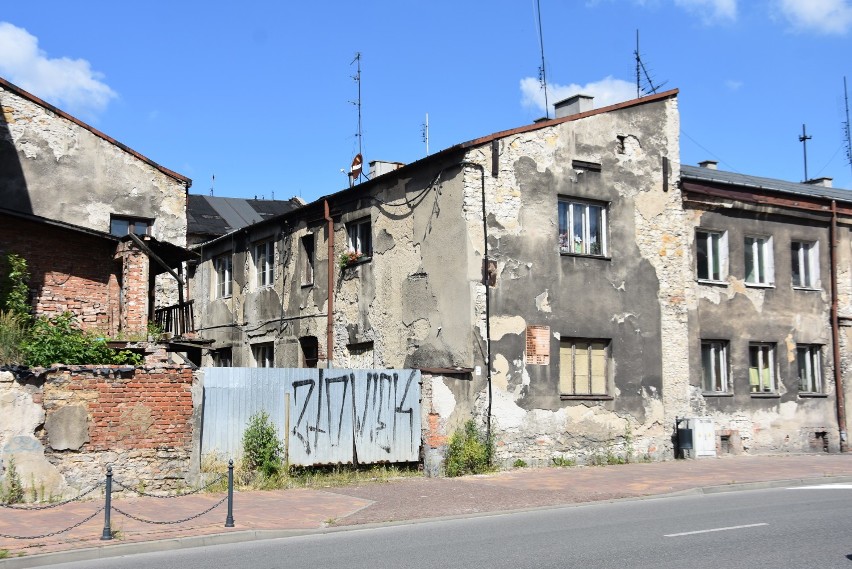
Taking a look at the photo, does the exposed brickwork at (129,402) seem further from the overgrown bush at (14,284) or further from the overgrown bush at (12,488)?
the overgrown bush at (14,284)

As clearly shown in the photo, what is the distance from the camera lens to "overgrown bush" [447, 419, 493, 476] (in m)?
17.0

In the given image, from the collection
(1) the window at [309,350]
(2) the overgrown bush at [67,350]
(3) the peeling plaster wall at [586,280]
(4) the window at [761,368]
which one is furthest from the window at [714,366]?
(2) the overgrown bush at [67,350]

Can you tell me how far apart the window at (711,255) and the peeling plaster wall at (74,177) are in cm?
1424

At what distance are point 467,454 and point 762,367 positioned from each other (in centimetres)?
942

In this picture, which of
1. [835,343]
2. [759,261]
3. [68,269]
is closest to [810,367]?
[835,343]

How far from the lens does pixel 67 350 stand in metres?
14.1

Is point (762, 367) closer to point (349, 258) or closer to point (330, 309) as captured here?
point (349, 258)

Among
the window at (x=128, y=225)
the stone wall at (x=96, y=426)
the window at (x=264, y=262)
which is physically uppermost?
the window at (x=128, y=225)

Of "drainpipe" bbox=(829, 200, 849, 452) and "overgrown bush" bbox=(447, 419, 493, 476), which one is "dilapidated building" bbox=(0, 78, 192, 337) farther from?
"drainpipe" bbox=(829, 200, 849, 452)

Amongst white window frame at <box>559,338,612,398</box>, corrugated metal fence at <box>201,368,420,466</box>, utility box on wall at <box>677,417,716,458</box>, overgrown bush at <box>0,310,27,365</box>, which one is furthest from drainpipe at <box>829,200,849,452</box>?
overgrown bush at <box>0,310,27,365</box>

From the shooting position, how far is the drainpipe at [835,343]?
22.9m

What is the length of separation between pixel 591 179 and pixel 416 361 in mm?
5728

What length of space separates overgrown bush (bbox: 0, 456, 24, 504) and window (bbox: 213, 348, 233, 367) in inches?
548

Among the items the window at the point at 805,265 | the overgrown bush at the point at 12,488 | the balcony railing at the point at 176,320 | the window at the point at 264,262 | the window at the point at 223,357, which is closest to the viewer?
the overgrown bush at the point at 12,488
